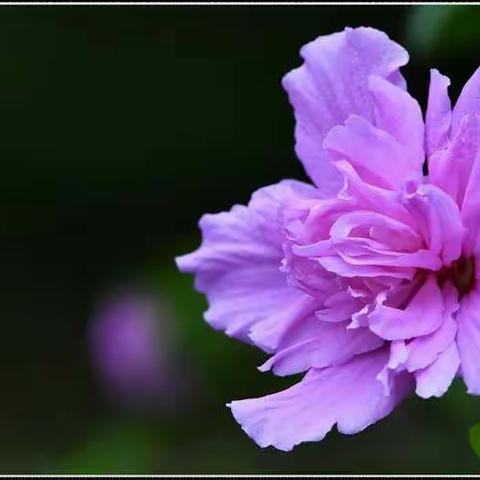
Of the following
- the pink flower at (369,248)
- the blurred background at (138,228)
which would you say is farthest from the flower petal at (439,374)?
the blurred background at (138,228)

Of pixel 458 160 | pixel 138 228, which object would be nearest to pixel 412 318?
pixel 458 160

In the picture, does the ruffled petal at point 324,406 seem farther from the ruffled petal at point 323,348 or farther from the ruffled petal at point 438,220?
the ruffled petal at point 438,220

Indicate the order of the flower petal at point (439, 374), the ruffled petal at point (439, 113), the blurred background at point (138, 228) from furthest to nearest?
the blurred background at point (138, 228)
the ruffled petal at point (439, 113)
the flower petal at point (439, 374)

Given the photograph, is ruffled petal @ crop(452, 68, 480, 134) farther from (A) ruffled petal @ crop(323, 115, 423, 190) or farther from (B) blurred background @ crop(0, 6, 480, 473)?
(B) blurred background @ crop(0, 6, 480, 473)

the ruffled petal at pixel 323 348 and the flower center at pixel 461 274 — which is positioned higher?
the flower center at pixel 461 274

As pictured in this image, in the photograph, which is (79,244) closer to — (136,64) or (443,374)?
(136,64)

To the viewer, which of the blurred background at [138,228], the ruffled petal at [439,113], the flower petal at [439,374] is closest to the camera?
the flower petal at [439,374]

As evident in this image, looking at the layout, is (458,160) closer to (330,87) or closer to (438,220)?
(438,220)
